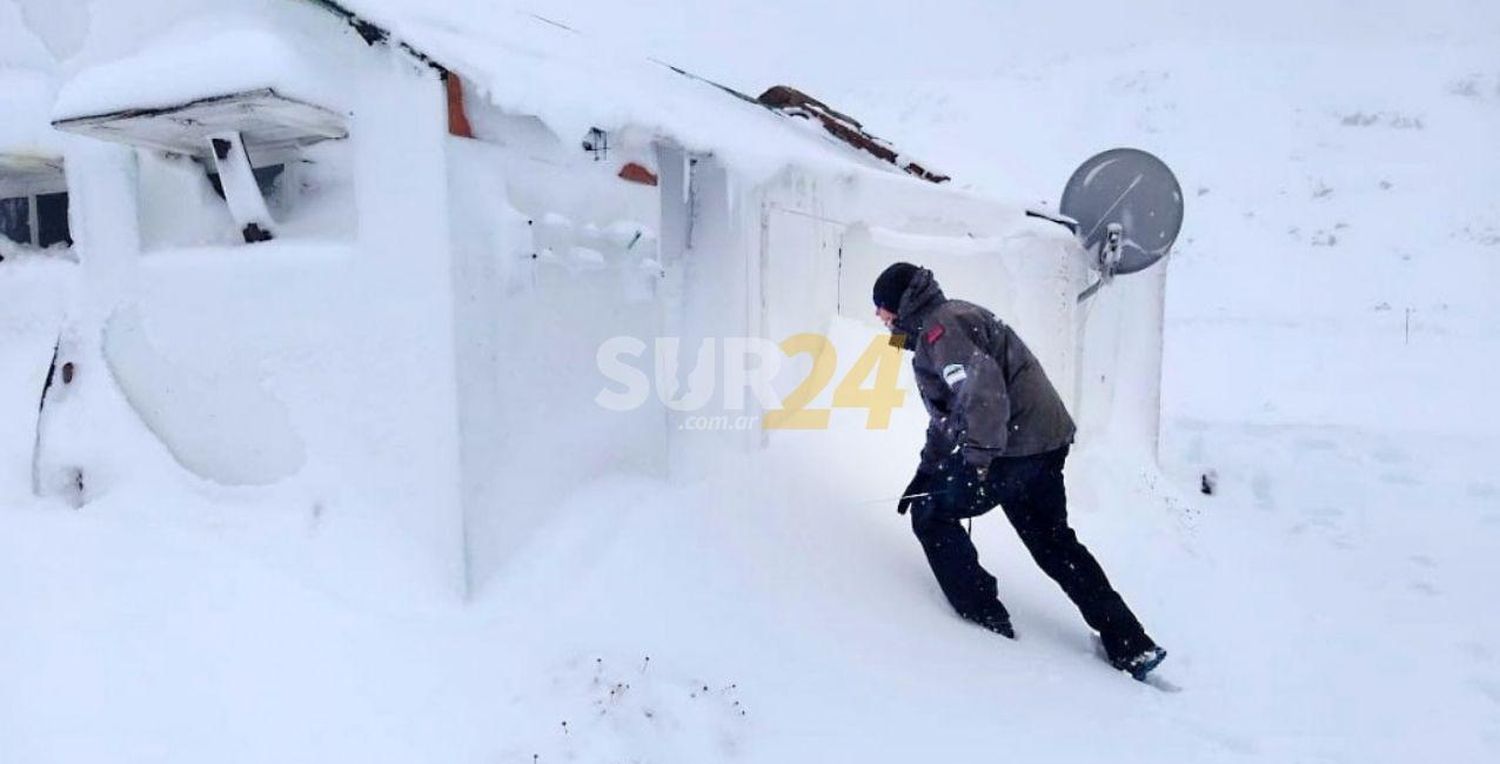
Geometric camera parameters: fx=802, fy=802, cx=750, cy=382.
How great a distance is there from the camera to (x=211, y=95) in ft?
7.69

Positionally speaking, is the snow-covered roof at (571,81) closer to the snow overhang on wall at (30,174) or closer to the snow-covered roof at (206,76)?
the snow-covered roof at (206,76)

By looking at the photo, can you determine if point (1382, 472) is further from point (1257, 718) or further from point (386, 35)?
point (386, 35)

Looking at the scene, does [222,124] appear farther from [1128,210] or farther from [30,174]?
[1128,210]

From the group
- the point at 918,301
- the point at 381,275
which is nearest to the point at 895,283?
the point at 918,301

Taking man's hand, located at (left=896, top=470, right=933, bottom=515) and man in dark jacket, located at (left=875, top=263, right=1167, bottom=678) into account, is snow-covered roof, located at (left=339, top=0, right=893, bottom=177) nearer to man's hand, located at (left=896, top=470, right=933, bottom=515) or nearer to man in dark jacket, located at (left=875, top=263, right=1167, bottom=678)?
man in dark jacket, located at (left=875, top=263, right=1167, bottom=678)

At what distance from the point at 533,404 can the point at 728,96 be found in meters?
2.88

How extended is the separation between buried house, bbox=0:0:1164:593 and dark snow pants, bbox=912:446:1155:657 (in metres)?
0.94

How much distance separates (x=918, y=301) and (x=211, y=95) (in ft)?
7.92

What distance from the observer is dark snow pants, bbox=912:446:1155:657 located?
304 cm

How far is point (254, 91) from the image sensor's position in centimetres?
227

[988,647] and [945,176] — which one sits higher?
[945,176]

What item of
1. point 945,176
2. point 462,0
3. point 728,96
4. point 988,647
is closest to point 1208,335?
point 945,176

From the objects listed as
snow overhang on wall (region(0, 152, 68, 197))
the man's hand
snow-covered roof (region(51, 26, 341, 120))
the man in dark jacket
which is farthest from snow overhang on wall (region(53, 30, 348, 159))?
the man's hand

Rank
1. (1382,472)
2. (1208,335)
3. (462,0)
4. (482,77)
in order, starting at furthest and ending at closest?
(1208,335) < (1382,472) < (462,0) < (482,77)
